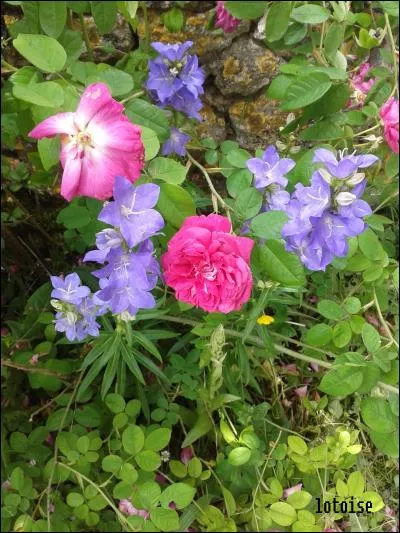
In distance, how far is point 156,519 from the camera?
83 cm

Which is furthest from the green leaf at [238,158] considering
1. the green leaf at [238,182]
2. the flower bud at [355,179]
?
the flower bud at [355,179]

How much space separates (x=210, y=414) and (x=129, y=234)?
1.72 feet

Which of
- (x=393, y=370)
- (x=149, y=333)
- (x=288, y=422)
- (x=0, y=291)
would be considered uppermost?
(x=393, y=370)

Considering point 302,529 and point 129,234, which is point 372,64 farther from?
point 302,529

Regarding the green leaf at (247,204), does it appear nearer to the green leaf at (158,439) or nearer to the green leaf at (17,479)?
the green leaf at (158,439)

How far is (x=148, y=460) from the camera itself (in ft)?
2.99

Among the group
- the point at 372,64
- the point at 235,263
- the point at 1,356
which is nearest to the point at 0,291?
the point at 1,356

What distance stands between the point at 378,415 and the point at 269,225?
0.30 metres

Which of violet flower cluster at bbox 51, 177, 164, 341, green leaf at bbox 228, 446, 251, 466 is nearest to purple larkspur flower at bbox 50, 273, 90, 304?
violet flower cluster at bbox 51, 177, 164, 341

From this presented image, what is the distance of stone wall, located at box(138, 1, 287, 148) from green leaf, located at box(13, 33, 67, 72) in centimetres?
54

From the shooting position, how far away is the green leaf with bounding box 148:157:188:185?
70 centimetres

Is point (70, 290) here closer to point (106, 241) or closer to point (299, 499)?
point (106, 241)

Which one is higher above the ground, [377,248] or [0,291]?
[377,248]

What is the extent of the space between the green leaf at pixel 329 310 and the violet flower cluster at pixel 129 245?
0.29 meters
